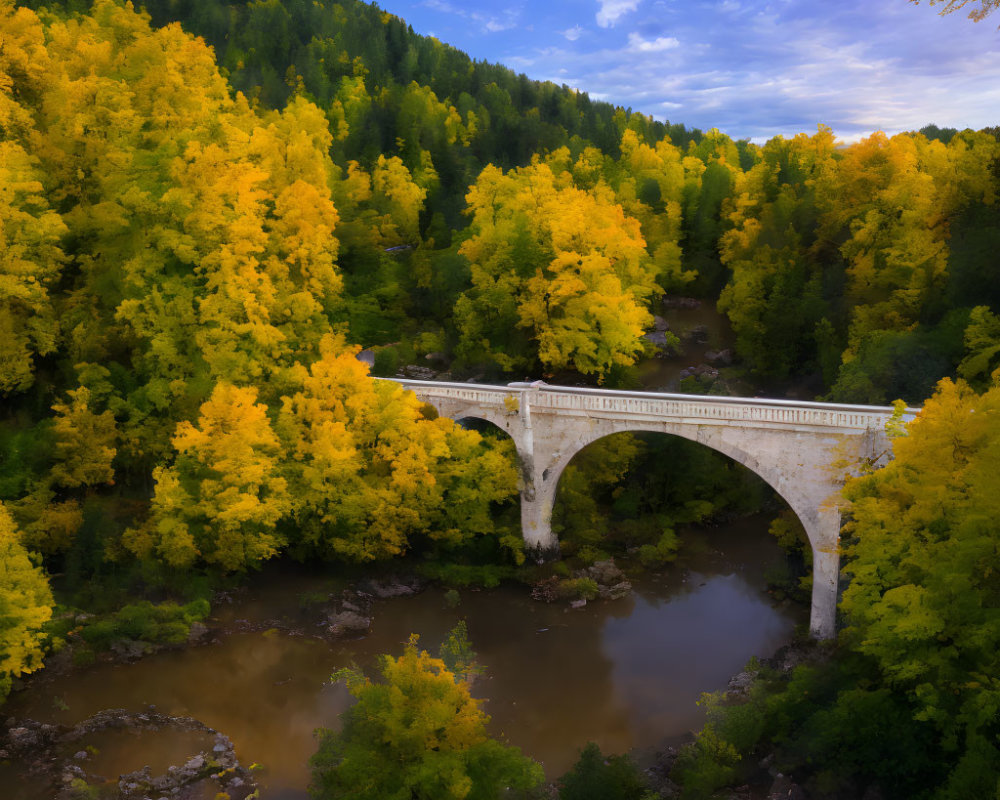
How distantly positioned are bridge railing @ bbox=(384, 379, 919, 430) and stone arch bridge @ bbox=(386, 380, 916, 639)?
0.03 metres

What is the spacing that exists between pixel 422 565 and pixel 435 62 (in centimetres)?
6440

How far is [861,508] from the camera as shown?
19.7 m

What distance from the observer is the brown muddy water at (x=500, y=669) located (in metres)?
22.0

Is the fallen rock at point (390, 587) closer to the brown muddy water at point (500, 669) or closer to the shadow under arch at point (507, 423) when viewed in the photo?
the brown muddy water at point (500, 669)

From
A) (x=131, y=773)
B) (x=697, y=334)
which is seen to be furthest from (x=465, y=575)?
(x=697, y=334)

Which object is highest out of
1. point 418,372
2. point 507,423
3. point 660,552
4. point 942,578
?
point 418,372

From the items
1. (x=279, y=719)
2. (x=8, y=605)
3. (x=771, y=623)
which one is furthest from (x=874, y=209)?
(x=8, y=605)

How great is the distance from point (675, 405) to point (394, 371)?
50.8 feet

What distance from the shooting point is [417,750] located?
14125mm

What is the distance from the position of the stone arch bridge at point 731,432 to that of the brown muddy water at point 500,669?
138 inches

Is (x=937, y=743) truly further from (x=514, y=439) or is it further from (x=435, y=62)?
(x=435, y=62)

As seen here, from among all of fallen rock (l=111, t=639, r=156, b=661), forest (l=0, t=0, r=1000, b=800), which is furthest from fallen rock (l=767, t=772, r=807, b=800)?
fallen rock (l=111, t=639, r=156, b=661)

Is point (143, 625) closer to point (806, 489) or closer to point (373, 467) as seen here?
point (373, 467)

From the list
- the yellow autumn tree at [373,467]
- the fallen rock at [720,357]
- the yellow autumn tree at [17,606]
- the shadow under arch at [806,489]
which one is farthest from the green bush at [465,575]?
the fallen rock at [720,357]
